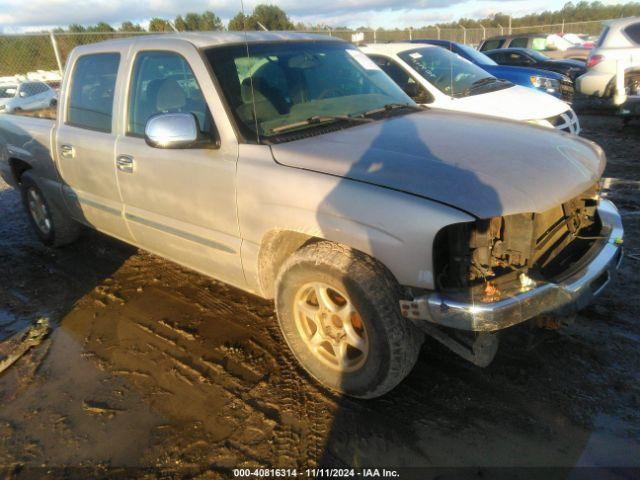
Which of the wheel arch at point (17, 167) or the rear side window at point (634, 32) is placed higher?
the rear side window at point (634, 32)

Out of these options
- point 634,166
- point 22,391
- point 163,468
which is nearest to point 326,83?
point 163,468

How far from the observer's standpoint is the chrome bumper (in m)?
2.24

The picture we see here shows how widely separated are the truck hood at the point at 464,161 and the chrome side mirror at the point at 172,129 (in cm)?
54

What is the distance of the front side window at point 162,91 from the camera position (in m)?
3.21

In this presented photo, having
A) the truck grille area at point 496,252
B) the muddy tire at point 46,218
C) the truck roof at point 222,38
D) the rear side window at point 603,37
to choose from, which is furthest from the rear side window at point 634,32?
the muddy tire at point 46,218

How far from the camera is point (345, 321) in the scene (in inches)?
107

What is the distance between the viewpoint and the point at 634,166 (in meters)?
6.89

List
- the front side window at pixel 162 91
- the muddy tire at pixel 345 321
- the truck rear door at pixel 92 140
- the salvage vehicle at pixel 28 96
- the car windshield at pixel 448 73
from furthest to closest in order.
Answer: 1. the salvage vehicle at pixel 28 96
2. the car windshield at pixel 448 73
3. the truck rear door at pixel 92 140
4. the front side window at pixel 162 91
5. the muddy tire at pixel 345 321

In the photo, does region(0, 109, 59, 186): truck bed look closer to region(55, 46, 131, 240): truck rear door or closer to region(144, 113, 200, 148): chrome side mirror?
region(55, 46, 131, 240): truck rear door

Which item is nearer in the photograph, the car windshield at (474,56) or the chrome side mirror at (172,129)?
the chrome side mirror at (172,129)

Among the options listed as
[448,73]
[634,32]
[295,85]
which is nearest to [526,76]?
[634,32]

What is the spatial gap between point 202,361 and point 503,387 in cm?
187

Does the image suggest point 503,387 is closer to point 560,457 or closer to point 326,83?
point 560,457

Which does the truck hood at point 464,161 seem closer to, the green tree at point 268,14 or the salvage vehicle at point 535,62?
the green tree at point 268,14
